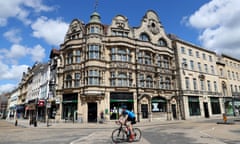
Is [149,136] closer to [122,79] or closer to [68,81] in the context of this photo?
[122,79]

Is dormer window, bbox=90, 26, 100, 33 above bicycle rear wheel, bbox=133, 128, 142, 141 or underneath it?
above

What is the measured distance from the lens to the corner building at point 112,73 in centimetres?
2523

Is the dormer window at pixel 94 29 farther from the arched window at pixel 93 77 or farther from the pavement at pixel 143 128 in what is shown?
the pavement at pixel 143 128

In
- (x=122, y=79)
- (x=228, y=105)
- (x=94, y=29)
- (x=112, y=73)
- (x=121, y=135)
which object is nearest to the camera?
(x=121, y=135)

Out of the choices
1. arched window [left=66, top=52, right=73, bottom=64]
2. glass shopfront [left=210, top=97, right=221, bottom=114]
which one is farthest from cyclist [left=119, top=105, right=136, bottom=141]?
glass shopfront [left=210, top=97, right=221, bottom=114]

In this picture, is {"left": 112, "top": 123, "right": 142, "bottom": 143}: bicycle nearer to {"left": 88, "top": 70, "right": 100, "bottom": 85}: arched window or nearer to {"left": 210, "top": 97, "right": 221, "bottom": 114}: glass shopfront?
{"left": 88, "top": 70, "right": 100, "bottom": 85}: arched window

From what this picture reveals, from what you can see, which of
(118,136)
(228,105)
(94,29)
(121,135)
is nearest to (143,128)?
(121,135)

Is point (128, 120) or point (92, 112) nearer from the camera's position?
point (128, 120)

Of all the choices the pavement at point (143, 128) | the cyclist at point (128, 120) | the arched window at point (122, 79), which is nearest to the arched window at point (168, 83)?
the arched window at point (122, 79)

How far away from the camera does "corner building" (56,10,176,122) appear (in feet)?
82.8

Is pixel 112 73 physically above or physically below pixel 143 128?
above

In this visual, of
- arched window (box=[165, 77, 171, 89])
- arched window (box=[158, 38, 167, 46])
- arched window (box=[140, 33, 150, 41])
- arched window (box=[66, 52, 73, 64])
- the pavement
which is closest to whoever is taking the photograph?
the pavement

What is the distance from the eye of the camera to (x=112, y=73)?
2659cm

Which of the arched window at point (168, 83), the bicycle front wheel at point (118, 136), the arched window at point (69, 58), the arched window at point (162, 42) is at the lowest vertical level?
the bicycle front wheel at point (118, 136)
